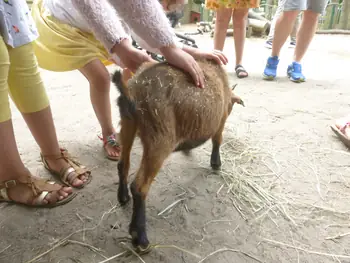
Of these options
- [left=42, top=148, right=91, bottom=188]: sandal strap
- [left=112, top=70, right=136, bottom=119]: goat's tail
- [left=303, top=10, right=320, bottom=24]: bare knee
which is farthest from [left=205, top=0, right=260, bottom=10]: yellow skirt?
[left=112, top=70, right=136, bottom=119]: goat's tail

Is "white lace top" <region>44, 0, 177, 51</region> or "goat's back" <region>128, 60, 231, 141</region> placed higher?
"white lace top" <region>44, 0, 177, 51</region>

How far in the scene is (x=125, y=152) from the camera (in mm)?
1385

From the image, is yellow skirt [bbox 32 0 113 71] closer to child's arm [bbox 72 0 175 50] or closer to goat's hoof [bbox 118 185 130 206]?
child's arm [bbox 72 0 175 50]

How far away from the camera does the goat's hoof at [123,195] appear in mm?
1484

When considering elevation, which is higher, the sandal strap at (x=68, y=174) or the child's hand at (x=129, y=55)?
the child's hand at (x=129, y=55)

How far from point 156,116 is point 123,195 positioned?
519mm

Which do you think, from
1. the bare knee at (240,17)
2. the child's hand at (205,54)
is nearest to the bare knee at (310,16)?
the bare knee at (240,17)

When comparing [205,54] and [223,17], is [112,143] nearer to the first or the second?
[205,54]

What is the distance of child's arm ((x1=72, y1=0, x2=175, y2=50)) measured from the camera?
1.20m

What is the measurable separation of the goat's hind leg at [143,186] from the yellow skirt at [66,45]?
0.80 metres

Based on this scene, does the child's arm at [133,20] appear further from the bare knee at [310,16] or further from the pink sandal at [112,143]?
the bare knee at [310,16]

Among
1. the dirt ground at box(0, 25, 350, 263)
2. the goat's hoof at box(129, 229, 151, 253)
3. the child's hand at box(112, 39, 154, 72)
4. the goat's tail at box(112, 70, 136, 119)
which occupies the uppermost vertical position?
the child's hand at box(112, 39, 154, 72)

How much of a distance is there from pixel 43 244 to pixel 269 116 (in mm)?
1905

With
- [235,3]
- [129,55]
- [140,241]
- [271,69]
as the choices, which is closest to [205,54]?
[129,55]
